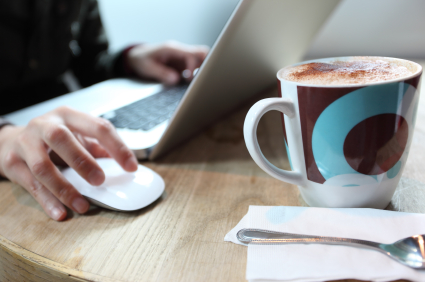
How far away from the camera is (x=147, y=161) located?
0.45m

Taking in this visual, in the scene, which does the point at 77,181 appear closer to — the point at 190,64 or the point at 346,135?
the point at 346,135

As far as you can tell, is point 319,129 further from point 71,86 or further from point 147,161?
point 71,86

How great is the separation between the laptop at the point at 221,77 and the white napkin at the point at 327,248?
176 millimetres

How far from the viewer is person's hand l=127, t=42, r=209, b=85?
0.88 m

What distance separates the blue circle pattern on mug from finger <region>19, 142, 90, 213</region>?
0.27 metres

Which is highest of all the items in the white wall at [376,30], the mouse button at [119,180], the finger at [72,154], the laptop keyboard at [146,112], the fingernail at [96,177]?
the finger at [72,154]

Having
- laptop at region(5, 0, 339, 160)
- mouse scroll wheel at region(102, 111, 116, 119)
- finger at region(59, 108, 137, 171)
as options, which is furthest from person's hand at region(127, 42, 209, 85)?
finger at region(59, 108, 137, 171)

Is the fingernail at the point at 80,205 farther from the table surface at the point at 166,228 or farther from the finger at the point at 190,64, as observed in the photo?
the finger at the point at 190,64

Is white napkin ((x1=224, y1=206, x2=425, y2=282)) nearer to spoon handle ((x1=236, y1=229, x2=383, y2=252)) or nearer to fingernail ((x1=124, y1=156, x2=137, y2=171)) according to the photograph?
spoon handle ((x1=236, y1=229, x2=383, y2=252))

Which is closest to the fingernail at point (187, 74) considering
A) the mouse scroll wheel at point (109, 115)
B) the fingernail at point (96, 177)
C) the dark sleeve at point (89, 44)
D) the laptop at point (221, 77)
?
the laptop at point (221, 77)

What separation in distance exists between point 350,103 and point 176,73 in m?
0.71

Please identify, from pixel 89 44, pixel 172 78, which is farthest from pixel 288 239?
pixel 89 44

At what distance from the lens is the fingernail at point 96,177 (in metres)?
0.35

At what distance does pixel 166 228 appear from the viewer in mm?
297
